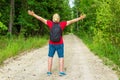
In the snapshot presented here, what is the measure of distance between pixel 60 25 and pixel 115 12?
5267 millimetres

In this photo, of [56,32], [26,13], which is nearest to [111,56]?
[56,32]

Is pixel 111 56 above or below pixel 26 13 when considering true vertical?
below

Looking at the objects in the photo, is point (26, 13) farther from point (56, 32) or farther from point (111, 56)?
point (56, 32)

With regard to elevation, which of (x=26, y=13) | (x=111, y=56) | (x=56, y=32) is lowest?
(x=111, y=56)

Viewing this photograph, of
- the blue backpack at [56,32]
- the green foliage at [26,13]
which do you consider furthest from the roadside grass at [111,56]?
the green foliage at [26,13]

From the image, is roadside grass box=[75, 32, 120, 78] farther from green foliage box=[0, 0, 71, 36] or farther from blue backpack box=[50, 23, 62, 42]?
green foliage box=[0, 0, 71, 36]

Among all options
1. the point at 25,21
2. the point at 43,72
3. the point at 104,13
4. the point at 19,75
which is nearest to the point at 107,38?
the point at 104,13

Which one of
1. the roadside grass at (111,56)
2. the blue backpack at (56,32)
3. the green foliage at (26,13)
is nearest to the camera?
the blue backpack at (56,32)

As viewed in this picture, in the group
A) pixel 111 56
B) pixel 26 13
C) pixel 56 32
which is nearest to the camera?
pixel 56 32

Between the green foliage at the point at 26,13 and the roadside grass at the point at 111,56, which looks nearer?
the roadside grass at the point at 111,56

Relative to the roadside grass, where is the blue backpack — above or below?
above

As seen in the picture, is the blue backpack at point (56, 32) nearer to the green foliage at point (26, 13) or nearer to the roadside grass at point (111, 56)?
the roadside grass at point (111, 56)

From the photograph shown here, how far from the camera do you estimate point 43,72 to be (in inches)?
444

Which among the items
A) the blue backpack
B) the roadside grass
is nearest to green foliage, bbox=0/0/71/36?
the roadside grass
